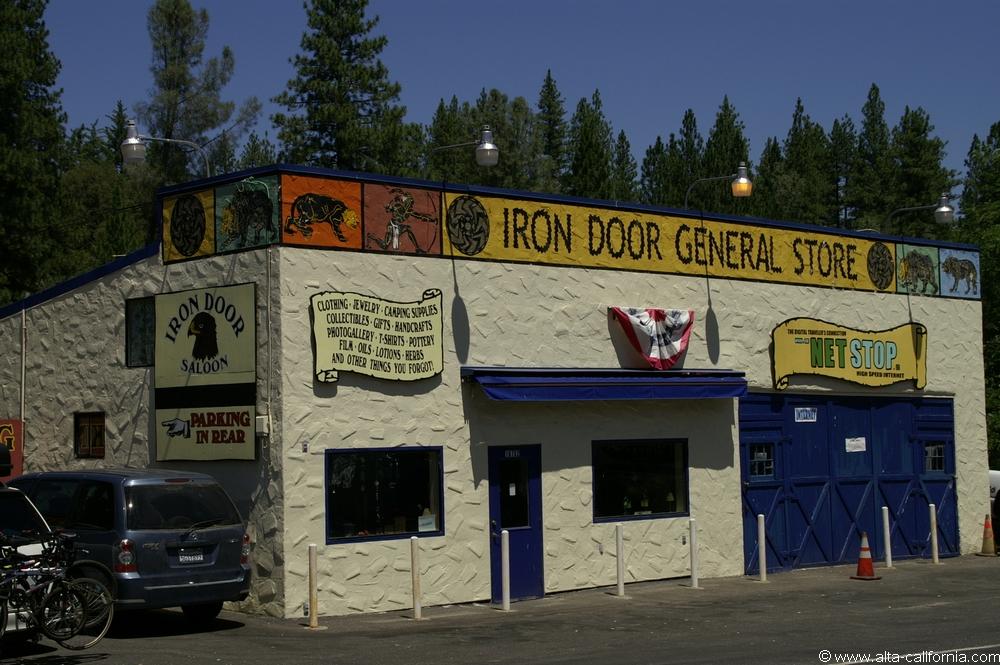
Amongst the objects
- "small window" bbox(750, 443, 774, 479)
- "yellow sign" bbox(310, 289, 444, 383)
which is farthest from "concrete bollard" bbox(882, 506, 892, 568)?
"yellow sign" bbox(310, 289, 444, 383)

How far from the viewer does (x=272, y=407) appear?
16406 millimetres

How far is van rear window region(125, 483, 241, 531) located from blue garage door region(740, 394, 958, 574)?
32.5 ft

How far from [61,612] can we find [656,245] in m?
11.5

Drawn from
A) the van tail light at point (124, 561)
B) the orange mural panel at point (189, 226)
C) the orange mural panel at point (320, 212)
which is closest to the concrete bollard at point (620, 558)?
the orange mural panel at point (320, 212)

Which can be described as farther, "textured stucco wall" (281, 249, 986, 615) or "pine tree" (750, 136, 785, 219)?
"pine tree" (750, 136, 785, 219)

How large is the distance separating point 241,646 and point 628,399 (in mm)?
7835

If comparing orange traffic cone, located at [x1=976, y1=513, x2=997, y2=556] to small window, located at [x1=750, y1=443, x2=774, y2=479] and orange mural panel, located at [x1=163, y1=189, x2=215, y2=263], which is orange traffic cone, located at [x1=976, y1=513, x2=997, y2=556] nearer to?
small window, located at [x1=750, y1=443, x2=774, y2=479]

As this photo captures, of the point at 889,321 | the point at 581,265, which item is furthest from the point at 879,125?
the point at 581,265

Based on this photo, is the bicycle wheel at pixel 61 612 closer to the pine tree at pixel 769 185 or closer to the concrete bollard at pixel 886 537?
the concrete bollard at pixel 886 537

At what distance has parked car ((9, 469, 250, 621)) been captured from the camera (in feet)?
45.2

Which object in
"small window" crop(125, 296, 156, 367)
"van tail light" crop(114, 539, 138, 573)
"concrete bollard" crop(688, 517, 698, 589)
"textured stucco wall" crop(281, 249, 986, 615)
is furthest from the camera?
"concrete bollard" crop(688, 517, 698, 589)

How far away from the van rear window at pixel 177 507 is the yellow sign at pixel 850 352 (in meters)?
10.8

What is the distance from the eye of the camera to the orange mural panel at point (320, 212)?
1664 cm

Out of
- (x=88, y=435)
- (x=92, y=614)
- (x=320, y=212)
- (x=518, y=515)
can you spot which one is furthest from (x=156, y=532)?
(x=518, y=515)
